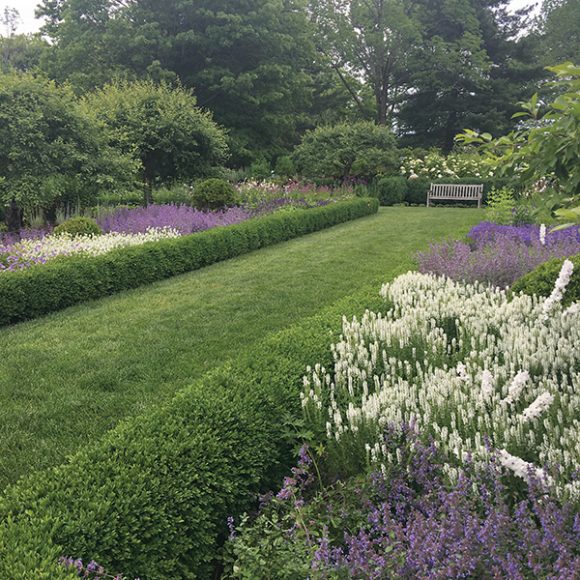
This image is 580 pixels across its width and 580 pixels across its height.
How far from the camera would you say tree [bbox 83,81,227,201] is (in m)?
13.9

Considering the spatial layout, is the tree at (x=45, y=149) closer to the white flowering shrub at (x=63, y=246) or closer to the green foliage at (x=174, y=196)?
the white flowering shrub at (x=63, y=246)

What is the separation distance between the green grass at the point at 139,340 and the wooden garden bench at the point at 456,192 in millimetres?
10885

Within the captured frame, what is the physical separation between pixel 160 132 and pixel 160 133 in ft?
0.09

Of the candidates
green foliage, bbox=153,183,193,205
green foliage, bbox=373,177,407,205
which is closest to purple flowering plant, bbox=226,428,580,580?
green foliage, bbox=153,183,193,205

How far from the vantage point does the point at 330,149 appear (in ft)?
69.3

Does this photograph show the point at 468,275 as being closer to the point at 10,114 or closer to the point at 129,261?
the point at 129,261

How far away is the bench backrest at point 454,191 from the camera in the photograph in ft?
62.1

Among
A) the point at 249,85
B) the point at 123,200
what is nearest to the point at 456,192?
the point at 123,200

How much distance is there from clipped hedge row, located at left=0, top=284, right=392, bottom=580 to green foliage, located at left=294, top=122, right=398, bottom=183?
18.7 metres

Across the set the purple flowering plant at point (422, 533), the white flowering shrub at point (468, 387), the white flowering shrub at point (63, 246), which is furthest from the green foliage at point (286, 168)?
the purple flowering plant at point (422, 533)

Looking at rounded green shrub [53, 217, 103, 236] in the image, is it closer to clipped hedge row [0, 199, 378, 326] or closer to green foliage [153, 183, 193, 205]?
clipped hedge row [0, 199, 378, 326]

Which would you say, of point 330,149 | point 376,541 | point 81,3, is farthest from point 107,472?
point 81,3

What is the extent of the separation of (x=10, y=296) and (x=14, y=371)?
1.85m

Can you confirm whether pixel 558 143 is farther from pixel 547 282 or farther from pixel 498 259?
pixel 498 259
